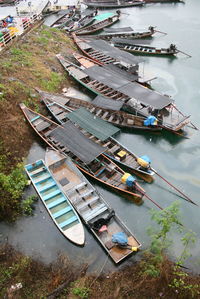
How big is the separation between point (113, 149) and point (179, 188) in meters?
6.91

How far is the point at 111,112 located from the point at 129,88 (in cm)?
389

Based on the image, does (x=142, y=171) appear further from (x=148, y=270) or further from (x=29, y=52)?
(x=29, y=52)

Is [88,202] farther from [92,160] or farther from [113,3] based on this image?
[113,3]

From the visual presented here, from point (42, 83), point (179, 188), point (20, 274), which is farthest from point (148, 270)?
point (42, 83)

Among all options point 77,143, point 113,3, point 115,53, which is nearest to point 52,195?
point 77,143

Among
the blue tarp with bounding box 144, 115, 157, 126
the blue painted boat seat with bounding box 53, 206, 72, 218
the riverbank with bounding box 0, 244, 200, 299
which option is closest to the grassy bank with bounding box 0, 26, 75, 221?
the blue painted boat seat with bounding box 53, 206, 72, 218

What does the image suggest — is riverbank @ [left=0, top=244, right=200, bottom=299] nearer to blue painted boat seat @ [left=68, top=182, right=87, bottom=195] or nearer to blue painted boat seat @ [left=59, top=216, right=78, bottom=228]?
blue painted boat seat @ [left=59, top=216, right=78, bottom=228]

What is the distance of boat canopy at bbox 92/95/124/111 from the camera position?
1137 inches

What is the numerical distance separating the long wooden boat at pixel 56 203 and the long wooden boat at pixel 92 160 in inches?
109

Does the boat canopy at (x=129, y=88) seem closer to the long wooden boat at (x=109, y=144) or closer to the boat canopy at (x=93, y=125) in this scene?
the boat canopy at (x=93, y=125)

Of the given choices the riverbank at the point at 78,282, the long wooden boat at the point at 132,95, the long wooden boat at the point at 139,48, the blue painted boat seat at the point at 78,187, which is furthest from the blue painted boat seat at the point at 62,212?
the long wooden boat at the point at 139,48

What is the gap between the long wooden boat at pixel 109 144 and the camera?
23875 millimetres

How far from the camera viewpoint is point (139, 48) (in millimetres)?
45906

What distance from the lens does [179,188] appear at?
2380 cm
